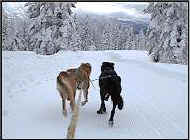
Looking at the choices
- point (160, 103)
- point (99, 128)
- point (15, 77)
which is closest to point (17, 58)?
point (15, 77)

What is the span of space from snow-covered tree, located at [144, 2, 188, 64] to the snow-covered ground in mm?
10372

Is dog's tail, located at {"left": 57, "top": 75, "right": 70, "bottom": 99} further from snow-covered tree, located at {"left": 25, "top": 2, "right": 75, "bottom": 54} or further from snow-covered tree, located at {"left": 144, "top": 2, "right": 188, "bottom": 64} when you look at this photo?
snow-covered tree, located at {"left": 25, "top": 2, "right": 75, "bottom": 54}

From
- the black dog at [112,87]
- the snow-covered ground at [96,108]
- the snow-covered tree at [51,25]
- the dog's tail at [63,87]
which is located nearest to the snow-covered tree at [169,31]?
the snow-covered tree at [51,25]

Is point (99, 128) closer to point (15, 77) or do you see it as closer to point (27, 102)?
point (27, 102)

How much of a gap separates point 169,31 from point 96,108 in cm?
1880

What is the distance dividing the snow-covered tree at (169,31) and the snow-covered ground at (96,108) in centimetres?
1037

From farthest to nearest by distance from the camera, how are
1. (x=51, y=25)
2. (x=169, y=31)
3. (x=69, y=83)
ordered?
(x=51, y=25) < (x=169, y=31) < (x=69, y=83)

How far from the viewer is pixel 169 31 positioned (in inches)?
1081

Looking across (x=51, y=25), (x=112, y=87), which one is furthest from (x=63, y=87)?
(x=51, y=25)

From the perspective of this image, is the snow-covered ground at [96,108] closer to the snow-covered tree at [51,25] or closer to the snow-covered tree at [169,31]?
the snow-covered tree at [169,31]

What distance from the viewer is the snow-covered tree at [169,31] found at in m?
26.5

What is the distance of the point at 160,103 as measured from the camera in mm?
10906

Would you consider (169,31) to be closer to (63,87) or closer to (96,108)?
(96,108)

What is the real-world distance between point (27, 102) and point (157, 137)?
4393 millimetres
